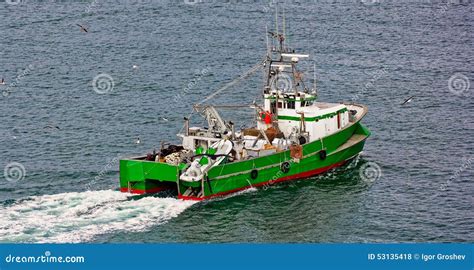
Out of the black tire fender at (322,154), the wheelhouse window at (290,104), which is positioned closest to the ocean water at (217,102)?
the black tire fender at (322,154)

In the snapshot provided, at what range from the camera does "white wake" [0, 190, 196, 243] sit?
217 feet

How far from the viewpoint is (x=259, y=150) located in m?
78.1

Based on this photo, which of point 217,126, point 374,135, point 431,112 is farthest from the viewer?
point 431,112

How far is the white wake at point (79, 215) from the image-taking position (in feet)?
217

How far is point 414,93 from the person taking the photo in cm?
10556

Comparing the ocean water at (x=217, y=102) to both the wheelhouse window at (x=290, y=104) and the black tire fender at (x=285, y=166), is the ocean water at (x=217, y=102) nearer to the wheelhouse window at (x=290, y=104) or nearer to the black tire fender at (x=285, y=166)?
the black tire fender at (x=285, y=166)

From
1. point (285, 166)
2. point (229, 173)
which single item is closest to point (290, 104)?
point (285, 166)

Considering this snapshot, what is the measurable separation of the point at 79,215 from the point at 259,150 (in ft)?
50.3

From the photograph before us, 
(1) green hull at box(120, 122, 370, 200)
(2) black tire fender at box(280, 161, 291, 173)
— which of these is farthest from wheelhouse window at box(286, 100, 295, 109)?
(2) black tire fender at box(280, 161, 291, 173)

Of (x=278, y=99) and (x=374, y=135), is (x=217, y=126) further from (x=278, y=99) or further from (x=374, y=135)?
(x=374, y=135)

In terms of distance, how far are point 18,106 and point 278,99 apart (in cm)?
3002

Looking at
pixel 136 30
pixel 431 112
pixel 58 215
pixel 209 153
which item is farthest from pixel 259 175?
pixel 136 30

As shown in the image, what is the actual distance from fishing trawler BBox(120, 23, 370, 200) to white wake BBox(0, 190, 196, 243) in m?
1.84

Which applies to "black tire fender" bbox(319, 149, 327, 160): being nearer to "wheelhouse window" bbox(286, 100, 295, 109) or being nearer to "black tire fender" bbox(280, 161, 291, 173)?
"black tire fender" bbox(280, 161, 291, 173)
